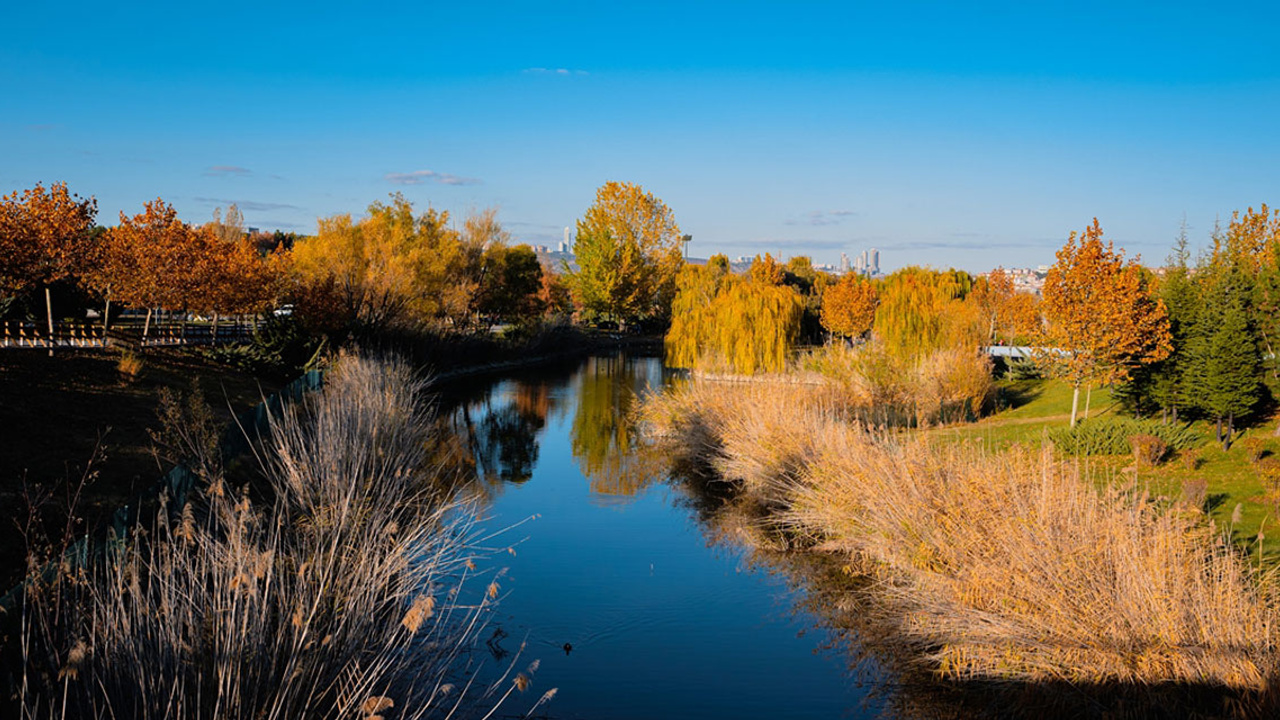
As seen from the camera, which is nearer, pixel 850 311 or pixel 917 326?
pixel 917 326

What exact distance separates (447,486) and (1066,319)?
1346cm

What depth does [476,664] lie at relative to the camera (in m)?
8.87

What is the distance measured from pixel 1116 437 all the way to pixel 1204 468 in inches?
59.1

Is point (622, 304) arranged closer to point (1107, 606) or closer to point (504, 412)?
point (504, 412)

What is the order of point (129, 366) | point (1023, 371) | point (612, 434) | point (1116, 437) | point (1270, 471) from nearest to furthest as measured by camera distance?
point (1270, 471) → point (1116, 437) → point (129, 366) → point (612, 434) → point (1023, 371)

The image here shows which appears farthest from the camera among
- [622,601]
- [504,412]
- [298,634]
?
[504,412]

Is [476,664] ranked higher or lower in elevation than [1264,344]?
lower

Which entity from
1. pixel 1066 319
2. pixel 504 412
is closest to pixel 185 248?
pixel 504 412

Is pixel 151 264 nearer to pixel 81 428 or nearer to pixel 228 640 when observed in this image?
pixel 81 428

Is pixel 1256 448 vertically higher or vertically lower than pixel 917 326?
lower

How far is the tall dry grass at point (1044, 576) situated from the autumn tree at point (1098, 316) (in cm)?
948

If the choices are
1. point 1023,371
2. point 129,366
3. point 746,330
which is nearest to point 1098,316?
point 746,330

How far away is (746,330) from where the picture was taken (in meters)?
28.5

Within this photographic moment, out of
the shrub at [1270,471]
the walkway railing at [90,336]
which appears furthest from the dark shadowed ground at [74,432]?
the shrub at [1270,471]
